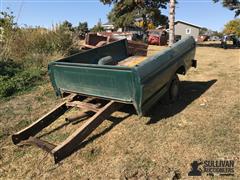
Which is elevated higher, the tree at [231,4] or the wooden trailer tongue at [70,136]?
the tree at [231,4]

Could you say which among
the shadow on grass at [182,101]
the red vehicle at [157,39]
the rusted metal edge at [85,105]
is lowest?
the shadow on grass at [182,101]

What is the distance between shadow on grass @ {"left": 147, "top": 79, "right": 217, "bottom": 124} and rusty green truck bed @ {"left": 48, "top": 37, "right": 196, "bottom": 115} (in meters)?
0.50

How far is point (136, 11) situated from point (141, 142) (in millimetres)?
27593

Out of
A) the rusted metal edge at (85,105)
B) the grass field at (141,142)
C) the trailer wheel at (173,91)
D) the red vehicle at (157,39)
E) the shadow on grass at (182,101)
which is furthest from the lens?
the red vehicle at (157,39)

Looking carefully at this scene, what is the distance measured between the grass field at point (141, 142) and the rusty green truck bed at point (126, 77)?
55 cm

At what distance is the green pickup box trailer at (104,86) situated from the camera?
12.4 ft

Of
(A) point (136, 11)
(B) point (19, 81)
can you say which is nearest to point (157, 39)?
(A) point (136, 11)

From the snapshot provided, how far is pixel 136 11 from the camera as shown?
29688mm

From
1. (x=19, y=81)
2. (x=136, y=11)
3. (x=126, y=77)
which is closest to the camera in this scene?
(x=126, y=77)

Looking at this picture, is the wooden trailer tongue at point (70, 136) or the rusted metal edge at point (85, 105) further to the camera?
the rusted metal edge at point (85, 105)

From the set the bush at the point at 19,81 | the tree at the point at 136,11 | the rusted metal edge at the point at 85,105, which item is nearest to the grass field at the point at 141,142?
the rusted metal edge at the point at 85,105

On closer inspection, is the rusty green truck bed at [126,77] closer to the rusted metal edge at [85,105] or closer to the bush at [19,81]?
the rusted metal edge at [85,105]

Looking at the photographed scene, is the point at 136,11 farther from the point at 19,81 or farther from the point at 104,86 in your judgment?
the point at 104,86

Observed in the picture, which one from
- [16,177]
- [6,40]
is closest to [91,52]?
[16,177]
